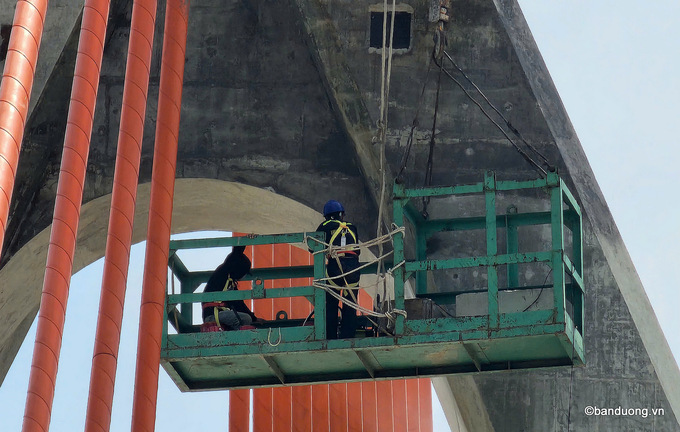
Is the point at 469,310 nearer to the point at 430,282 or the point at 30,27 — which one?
the point at 430,282

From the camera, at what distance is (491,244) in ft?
44.4

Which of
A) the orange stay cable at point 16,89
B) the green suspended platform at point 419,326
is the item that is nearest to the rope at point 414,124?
the green suspended platform at point 419,326

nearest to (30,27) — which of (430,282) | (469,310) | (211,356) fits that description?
(211,356)

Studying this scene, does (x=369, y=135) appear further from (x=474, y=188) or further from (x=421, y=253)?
(x=474, y=188)


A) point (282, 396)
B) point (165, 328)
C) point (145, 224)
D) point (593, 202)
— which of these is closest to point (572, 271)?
point (593, 202)

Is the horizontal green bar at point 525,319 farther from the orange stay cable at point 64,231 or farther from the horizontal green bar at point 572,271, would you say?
the orange stay cable at point 64,231

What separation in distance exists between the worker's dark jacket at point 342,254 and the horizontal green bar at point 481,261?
57 centimetres

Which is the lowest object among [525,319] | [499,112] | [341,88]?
[525,319]

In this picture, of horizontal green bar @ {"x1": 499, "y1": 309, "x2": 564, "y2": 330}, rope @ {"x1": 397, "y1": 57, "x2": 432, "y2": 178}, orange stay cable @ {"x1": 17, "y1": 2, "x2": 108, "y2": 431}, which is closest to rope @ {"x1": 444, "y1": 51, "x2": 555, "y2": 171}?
rope @ {"x1": 397, "y1": 57, "x2": 432, "y2": 178}

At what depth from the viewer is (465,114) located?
1692 centimetres

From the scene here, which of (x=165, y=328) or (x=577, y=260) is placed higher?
(x=577, y=260)

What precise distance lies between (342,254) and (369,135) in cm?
330

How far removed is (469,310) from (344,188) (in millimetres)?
3645

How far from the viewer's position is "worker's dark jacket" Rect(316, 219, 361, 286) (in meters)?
13.9
